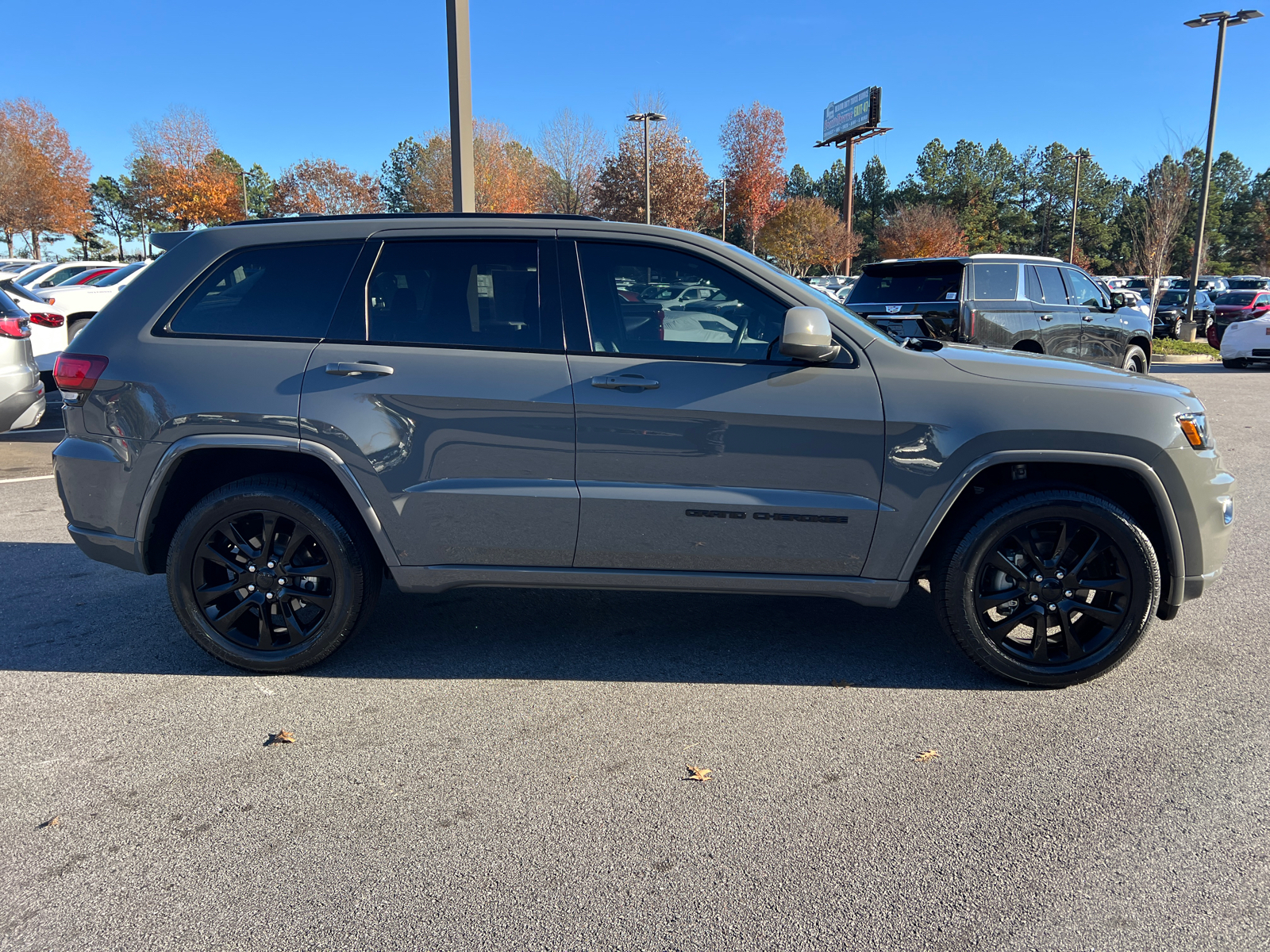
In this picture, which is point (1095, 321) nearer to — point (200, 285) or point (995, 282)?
point (995, 282)

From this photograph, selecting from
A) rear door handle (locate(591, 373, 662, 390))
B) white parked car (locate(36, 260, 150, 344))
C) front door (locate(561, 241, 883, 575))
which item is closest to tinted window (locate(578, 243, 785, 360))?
front door (locate(561, 241, 883, 575))

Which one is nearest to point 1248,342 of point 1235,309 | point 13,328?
point 1235,309

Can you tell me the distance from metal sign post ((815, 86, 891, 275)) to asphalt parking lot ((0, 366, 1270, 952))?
2272 inches

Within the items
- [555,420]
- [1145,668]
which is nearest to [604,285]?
[555,420]

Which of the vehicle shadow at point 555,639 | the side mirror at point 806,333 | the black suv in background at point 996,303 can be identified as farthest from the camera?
the black suv in background at point 996,303

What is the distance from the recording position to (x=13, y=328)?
7.86 m

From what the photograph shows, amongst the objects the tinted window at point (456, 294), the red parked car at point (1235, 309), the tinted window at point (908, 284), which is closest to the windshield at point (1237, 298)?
the red parked car at point (1235, 309)

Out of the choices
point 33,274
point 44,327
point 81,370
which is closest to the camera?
point 81,370

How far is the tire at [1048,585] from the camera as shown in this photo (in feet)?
11.8

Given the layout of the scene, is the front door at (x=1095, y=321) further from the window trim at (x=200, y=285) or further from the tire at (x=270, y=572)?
the tire at (x=270, y=572)

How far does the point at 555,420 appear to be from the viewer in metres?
3.56

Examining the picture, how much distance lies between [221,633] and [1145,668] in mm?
3924

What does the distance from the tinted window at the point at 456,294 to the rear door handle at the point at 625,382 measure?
1.07 ft

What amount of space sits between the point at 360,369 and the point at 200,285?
842mm
